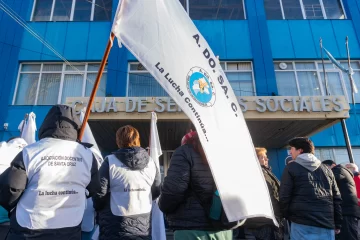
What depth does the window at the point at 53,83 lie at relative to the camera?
34.6 feet

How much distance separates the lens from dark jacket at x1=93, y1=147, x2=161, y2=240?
2.63 metres

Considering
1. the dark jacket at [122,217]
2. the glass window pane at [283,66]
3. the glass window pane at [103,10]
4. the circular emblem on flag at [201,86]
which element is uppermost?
the glass window pane at [103,10]

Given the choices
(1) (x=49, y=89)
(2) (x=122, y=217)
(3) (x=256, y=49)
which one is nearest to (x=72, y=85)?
(1) (x=49, y=89)

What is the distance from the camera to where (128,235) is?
8.57ft

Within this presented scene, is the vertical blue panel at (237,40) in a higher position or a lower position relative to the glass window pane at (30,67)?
higher

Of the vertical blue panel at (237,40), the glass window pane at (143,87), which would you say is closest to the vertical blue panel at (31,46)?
the glass window pane at (143,87)

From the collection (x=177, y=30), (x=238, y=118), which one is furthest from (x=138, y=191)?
(x=177, y=30)

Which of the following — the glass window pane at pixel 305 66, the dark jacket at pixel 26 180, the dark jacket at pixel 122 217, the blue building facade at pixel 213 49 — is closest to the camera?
the dark jacket at pixel 26 180

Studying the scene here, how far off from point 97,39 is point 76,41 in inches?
34.8

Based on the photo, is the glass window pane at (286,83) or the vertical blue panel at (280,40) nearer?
the glass window pane at (286,83)

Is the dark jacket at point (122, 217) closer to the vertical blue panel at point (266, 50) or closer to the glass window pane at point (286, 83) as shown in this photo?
the vertical blue panel at point (266, 50)

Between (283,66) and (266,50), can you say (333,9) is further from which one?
(266,50)

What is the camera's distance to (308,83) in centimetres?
1121

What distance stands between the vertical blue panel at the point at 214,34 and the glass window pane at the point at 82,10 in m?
5.00
